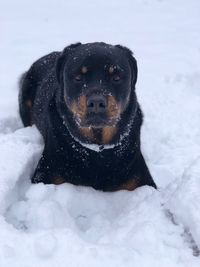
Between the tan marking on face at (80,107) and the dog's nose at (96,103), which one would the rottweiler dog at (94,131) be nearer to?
the tan marking on face at (80,107)

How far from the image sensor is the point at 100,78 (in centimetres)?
330

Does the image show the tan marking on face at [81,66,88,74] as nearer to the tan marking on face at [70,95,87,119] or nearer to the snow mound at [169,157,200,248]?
the tan marking on face at [70,95,87,119]

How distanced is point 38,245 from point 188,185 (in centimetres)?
102

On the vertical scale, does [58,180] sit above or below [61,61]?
below

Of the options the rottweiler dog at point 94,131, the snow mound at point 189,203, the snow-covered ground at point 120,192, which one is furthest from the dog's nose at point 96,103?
the snow mound at point 189,203

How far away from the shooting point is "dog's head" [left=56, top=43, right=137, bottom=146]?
3113 millimetres

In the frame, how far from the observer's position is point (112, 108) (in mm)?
3146

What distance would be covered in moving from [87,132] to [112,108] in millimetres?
324

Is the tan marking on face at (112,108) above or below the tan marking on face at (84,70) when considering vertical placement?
below

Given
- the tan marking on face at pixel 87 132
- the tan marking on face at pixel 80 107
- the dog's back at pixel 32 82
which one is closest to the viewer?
the tan marking on face at pixel 80 107

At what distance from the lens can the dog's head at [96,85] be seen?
10.2 feet

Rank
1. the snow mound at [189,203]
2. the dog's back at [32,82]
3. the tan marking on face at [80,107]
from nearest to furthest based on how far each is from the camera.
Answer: the snow mound at [189,203]
the tan marking on face at [80,107]
the dog's back at [32,82]

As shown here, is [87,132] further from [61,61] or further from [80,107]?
[61,61]

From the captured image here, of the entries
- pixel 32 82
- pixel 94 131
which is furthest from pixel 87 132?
pixel 32 82
